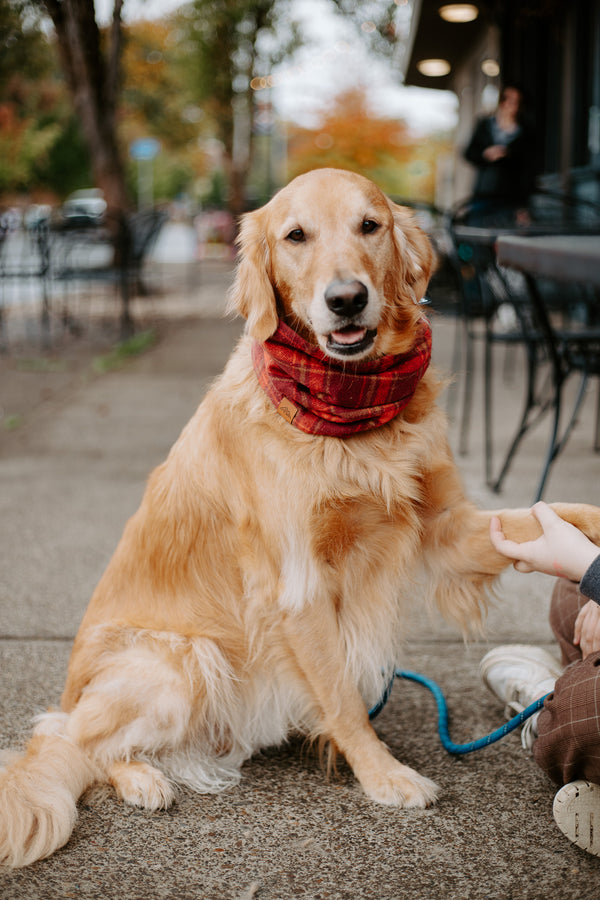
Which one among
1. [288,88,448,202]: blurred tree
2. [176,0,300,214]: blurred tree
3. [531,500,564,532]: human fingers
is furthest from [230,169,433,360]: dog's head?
[288,88,448,202]: blurred tree

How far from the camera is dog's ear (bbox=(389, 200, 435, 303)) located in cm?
226

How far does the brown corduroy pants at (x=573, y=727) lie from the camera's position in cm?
175

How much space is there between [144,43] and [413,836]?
Answer: 31445 mm

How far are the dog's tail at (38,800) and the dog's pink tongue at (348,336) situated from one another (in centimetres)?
121

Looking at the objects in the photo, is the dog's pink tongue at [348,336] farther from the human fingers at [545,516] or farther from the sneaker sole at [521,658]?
the sneaker sole at [521,658]

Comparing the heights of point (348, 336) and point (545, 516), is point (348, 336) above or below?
above

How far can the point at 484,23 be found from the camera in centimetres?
1339

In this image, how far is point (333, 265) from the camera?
204 cm

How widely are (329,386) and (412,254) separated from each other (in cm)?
49

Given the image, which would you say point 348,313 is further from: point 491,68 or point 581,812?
point 491,68

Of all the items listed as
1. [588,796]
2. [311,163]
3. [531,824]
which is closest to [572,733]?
[588,796]

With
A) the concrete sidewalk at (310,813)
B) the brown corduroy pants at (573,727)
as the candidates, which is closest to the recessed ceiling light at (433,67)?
the concrete sidewalk at (310,813)

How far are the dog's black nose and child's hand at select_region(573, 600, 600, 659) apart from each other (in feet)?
2.86

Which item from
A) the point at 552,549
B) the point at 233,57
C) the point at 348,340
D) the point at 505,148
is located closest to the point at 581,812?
the point at 552,549
